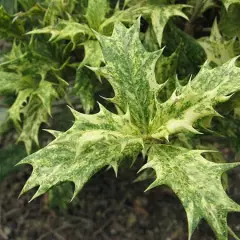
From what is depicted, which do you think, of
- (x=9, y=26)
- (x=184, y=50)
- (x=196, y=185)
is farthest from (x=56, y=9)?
(x=196, y=185)

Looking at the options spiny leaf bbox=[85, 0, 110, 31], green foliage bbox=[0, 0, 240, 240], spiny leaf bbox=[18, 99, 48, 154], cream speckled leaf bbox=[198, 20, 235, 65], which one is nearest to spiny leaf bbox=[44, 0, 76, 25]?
green foliage bbox=[0, 0, 240, 240]

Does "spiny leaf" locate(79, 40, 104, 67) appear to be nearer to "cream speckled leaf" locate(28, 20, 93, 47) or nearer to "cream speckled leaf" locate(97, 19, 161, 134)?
"cream speckled leaf" locate(28, 20, 93, 47)

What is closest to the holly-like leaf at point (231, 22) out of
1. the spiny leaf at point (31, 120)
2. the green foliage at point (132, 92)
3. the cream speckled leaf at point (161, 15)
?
the green foliage at point (132, 92)

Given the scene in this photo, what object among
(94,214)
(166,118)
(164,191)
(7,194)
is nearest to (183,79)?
(166,118)

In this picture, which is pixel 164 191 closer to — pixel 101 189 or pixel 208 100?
pixel 101 189

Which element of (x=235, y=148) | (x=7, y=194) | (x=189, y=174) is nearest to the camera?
(x=189, y=174)

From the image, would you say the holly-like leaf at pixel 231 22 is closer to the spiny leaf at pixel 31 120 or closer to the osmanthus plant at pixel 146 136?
the osmanthus plant at pixel 146 136

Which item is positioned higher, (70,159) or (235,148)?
(70,159)
